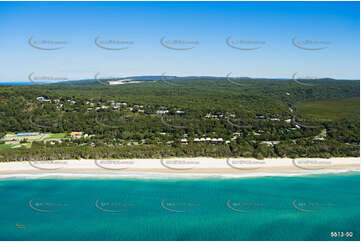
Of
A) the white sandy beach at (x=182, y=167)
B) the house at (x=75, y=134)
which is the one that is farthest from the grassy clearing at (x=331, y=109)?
the house at (x=75, y=134)

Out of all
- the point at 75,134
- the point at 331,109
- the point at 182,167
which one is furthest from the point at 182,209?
the point at 331,109

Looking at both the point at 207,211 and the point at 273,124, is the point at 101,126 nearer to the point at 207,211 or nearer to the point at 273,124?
the point at 207,211

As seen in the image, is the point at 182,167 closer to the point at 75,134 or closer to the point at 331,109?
the point at 75,134

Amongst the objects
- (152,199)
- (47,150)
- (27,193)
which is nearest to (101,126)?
(47,150)

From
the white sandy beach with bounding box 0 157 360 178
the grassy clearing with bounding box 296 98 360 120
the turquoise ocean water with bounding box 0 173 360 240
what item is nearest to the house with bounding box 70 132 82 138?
the white sandy beach with bounding box 0 157 360 178

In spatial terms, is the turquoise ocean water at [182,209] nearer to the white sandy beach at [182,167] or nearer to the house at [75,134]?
the white sandy beach at [182,167]

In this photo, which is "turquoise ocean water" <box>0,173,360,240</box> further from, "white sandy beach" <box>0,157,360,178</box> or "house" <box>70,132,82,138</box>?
"house" <box>70,132,82,138</box>
